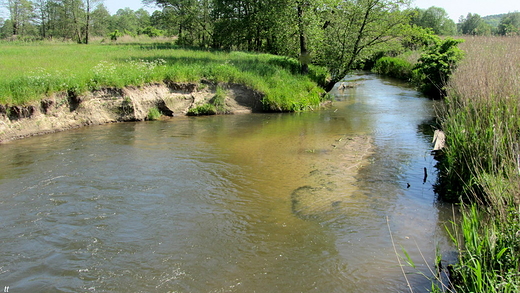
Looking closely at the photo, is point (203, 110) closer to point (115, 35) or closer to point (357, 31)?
point (357, 31)

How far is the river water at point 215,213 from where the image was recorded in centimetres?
481

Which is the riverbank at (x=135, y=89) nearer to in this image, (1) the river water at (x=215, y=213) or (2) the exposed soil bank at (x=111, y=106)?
(2) the exposed soil bank at (x=111, y=106)

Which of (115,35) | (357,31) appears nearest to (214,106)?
(357,31)

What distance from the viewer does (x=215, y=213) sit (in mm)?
6609

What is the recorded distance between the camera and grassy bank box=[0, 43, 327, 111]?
40.9 feet

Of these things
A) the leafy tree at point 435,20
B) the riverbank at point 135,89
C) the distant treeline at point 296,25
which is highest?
the leafy tree at point 435,20

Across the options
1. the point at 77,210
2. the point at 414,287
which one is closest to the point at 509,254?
the point at 414,287

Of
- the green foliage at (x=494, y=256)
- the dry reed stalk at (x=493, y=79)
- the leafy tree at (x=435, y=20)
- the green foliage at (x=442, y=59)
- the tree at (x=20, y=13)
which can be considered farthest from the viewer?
the leafy tree at (x=435, y=20)

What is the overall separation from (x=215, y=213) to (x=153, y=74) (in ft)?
33.6

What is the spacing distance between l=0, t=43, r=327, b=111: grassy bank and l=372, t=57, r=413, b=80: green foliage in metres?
Result: 12.1

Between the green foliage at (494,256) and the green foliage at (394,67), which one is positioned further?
the green foliage at (394,67)

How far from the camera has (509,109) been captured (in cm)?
620

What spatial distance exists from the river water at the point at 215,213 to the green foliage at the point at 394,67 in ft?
65.6

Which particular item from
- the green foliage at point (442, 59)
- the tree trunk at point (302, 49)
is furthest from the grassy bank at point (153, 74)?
the green foliage at point (442, 59)
